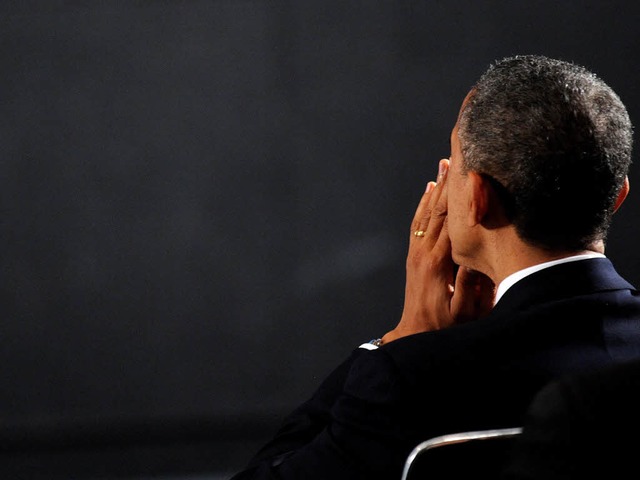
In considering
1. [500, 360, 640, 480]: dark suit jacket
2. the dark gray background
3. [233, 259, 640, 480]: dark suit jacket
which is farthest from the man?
the dark gray background

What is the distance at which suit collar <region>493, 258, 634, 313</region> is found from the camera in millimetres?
1141

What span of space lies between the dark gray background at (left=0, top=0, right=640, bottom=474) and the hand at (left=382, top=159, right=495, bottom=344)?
84.7 inches

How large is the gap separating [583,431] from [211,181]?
3.04m

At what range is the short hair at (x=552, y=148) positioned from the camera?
113 centimetres

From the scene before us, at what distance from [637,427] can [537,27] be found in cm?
320

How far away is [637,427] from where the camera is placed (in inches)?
21.4

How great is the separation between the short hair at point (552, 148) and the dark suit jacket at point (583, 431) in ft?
1.99

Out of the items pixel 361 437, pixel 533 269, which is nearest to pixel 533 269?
pixel 533 269

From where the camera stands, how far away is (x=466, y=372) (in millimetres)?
1021

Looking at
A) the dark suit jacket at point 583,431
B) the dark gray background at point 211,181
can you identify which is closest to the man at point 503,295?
the dark suit jacket at point 583,431

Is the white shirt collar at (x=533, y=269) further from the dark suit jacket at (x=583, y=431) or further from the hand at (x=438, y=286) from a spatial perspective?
the dark suit jacket at (x=583, y=431)

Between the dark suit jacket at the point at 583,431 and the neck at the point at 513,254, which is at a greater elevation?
the dark suit jacket at the point at 583,431

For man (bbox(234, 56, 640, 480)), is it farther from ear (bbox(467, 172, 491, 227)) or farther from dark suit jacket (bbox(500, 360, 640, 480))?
dark suit jacket (bbox(500, 360, 640, 480))

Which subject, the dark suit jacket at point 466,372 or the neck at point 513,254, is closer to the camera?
the dark suit jacket at point 466,372
